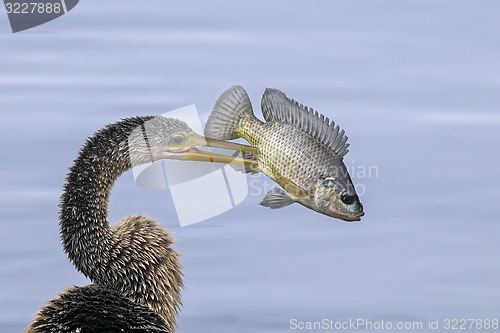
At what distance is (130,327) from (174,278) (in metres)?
0.58

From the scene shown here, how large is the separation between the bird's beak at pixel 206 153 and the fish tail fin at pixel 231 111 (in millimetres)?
68

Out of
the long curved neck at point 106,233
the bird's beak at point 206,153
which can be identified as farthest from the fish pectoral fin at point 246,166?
the long curved neck at point 106,233

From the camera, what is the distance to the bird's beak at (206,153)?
4.75 meters

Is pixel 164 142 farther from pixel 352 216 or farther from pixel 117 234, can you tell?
pixel 352 216

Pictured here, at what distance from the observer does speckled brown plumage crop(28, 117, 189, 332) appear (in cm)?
498

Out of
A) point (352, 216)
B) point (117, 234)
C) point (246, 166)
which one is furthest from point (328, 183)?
point (117, 234)

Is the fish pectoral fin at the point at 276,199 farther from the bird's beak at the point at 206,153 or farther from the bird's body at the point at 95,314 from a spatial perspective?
the bird's body at the point at 95,314

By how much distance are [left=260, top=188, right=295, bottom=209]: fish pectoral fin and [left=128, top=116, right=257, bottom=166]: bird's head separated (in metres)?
0.65

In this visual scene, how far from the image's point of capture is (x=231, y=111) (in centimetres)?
464

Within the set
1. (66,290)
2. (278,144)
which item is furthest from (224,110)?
(66,290)

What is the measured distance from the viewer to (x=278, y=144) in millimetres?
4570

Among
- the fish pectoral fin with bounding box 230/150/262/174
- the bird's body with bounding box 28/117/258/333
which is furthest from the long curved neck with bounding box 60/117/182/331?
the fish pectoral fin with bounding box 230/150/262/174

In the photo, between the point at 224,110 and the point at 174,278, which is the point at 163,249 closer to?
the point at 174,278

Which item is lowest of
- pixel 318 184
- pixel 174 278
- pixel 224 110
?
pixel 174 278
